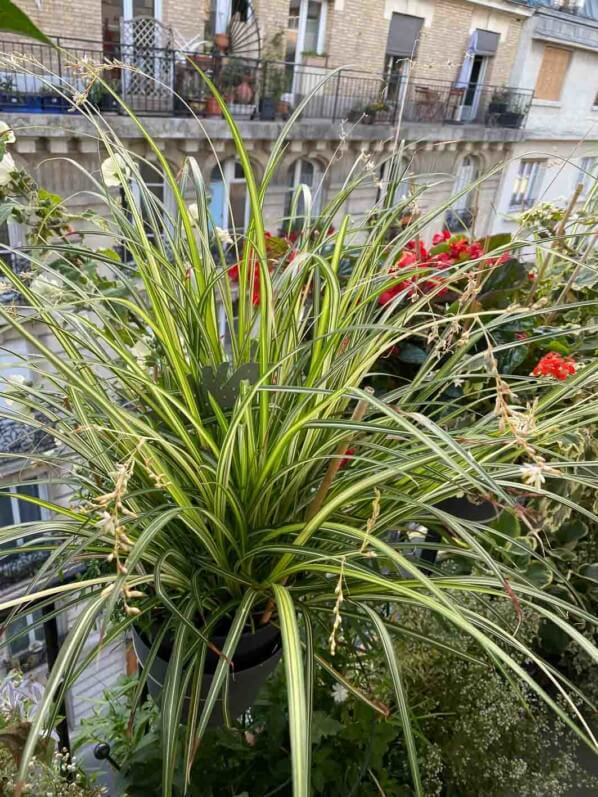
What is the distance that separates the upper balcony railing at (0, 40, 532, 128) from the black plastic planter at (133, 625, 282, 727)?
2.76 metres

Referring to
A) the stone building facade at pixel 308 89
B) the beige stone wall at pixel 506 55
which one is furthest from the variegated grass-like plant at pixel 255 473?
the beige stone wall at pixel 506 55

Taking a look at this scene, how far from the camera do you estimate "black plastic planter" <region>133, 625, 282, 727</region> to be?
564mm

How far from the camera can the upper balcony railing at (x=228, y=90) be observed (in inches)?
159

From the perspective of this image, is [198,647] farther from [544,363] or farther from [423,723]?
[544,363]

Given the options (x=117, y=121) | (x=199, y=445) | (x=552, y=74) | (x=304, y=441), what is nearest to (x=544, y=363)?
(x=304, y=441)

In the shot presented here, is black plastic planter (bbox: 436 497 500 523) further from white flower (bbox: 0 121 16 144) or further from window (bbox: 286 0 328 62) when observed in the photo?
window (bbox: 286 0 328 62)

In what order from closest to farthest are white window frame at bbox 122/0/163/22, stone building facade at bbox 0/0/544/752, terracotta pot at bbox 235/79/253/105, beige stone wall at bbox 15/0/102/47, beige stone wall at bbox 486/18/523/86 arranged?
1. beige stone wall at bbox 15/0/102/47
2. stone building facade at bbox 0/0/544/752
3. white window frame at bbox 122/0/163/22
4. terracotta pot at bbox 235/79/253/105
5. beige stone wall at bbox 486/18/523/86

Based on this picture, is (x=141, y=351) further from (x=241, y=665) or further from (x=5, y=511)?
(x=5, y=511)

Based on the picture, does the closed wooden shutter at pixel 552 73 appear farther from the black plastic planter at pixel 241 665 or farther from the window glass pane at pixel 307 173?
the black plastic planter at pixel 241 665

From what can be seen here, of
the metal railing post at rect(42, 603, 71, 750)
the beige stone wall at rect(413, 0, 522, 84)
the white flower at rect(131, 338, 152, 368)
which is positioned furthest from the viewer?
the beige stone wall at rect(413, 0, 522, 84)

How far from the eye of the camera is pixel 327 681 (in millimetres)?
736

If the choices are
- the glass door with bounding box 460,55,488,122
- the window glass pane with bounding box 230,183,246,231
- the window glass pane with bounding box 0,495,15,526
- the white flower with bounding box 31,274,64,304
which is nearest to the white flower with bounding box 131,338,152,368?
the white flower with bounding box 31,274,64,304

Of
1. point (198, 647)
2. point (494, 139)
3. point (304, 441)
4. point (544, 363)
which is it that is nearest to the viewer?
point (198, 647)

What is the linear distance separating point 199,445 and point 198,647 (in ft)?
0.70
